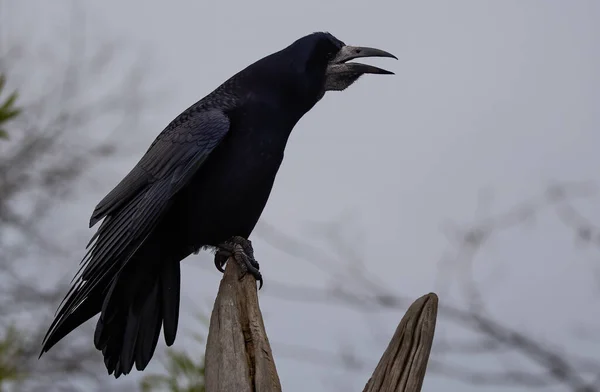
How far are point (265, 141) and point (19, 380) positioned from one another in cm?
210

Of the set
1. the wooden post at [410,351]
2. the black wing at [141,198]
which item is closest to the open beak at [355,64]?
the black wing at [141,198]

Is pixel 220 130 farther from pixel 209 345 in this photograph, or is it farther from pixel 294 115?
pixel 209 345

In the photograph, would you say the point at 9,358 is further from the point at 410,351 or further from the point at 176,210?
the point at 410,351

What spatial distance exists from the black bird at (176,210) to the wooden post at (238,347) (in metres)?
0.17

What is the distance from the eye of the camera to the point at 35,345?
6930 mm

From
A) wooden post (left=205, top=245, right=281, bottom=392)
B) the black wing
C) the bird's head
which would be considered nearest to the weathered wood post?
wooden post (left=205, top=245, right=281, bottom=392)

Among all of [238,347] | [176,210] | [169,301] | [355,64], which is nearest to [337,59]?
[355,64]

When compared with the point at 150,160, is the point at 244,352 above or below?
below

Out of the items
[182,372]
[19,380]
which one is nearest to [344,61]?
[182,372]

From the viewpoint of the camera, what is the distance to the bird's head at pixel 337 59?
4172mm

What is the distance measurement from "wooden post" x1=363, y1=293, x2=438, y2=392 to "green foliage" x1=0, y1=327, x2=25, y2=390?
7.97ft

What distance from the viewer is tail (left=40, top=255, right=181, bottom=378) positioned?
3785 mm

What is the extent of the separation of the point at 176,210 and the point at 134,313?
0.45 meters

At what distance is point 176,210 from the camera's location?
383cm
